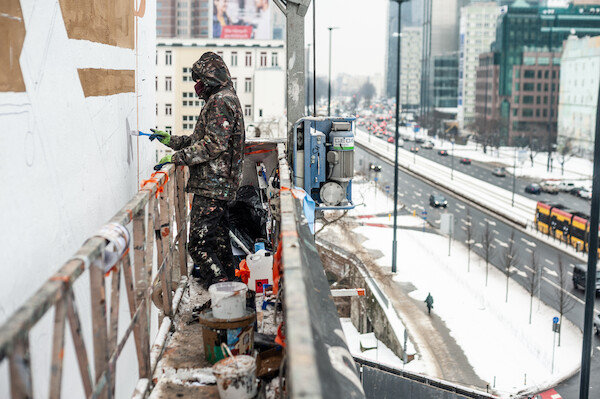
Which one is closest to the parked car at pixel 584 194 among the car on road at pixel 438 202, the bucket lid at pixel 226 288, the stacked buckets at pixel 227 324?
the car on road at pixel 438 202

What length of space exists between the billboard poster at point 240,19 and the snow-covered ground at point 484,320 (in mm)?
48118

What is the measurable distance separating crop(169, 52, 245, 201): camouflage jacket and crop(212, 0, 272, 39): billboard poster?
83.4 m

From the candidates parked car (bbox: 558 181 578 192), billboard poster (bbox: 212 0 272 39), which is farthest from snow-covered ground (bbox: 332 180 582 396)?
billboard poster (bbox: 212 0 272 39)

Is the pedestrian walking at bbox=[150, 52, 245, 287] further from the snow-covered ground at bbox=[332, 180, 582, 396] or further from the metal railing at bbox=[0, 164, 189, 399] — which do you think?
the snow-covered ground at bbox=[332, 180, 582, 396]

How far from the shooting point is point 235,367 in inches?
182

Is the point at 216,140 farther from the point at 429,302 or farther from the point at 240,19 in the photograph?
the point at 240,19

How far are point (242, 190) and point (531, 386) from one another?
18251 mm

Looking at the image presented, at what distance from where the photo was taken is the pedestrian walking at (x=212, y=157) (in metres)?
6.34

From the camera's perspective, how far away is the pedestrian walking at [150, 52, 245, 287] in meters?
6.34

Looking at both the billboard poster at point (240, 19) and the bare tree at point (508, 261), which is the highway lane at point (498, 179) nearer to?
the bare tree at point (508, 261)

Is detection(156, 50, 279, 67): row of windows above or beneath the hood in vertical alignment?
above

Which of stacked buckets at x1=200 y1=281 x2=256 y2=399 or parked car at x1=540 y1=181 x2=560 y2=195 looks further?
parked car at x1=540 y1=181 x2=560 y2=195

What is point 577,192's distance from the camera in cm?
6425

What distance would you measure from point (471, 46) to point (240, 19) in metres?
59.1
